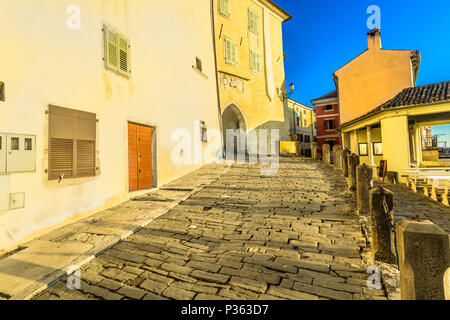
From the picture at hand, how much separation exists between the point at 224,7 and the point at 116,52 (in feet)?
41.4

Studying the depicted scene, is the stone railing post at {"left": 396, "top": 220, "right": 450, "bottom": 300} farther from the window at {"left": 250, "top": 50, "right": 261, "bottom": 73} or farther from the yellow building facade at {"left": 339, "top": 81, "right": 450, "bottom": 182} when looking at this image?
the window at {"left": 250, "top": 50, "right": 261, "bottom": 73}

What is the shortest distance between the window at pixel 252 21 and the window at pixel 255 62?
184 cm

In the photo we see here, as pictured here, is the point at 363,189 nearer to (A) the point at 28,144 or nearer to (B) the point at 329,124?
(A) the point at 28,144

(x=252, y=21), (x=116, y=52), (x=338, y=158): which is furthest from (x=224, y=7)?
(x=338, y=158)

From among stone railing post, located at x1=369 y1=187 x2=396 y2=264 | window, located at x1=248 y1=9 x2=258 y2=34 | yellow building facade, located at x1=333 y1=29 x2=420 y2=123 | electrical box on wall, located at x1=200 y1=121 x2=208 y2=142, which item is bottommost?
stone railing post, located at x1=369 y1=187 x2=396 y2=264

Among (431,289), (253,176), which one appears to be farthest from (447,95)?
(431,289)

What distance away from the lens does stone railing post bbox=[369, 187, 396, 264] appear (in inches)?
115

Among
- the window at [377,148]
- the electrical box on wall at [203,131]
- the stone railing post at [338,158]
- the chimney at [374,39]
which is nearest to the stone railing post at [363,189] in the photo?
the stone railing post at [338,158]

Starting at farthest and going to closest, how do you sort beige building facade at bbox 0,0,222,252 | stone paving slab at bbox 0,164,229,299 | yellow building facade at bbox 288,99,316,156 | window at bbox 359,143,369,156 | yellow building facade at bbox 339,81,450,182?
yellow building facade at bbox 288,99,316,156 < window at bbox 359,143,369,156 < yellow building facade at bbox 339,81,450,182 < beige building facade at bbox 0,0,222,252 < stone paving slab at bbox 0,164,229,299

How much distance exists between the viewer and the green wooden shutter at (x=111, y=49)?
20.1ft

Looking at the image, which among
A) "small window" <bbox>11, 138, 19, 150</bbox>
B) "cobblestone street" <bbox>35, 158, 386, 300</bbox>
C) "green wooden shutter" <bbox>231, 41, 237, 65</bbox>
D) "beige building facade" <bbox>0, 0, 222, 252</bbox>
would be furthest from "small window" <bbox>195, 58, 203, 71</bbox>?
"small window" <bbox>11, 138, 19, 150</bbox>

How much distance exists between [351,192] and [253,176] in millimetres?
3930

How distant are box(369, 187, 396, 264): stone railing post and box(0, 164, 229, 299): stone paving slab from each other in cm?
312
